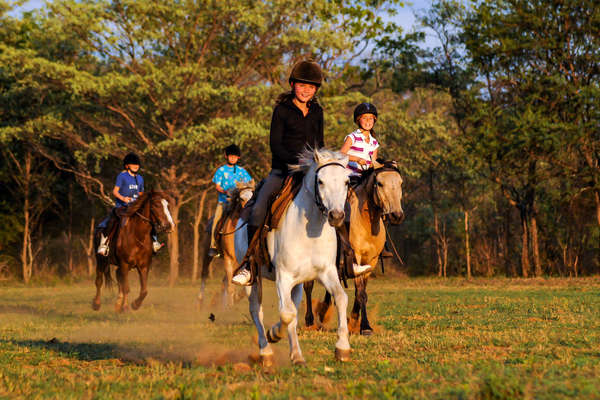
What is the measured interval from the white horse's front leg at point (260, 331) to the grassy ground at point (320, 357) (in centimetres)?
13

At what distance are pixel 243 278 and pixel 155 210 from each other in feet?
26.2

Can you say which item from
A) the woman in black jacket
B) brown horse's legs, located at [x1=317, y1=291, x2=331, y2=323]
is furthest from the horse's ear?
brown horse's legs, located at [x1=317, y1=291, x2=331, y2=323]

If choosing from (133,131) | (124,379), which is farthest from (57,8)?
(124,379)

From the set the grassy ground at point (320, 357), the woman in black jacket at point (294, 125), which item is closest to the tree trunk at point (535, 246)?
the grassy ground at point (320, 357)

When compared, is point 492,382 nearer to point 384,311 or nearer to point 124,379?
point 124,379

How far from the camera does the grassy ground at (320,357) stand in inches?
231

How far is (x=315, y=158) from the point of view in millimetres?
7324

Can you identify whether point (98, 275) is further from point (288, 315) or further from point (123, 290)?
point (288, 315)

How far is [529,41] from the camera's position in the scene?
29.2 metres

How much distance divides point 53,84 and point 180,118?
555 cm

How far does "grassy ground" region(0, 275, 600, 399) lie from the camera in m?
5.86

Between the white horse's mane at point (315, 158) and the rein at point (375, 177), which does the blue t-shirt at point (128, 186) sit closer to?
the rein at point (375, 177)

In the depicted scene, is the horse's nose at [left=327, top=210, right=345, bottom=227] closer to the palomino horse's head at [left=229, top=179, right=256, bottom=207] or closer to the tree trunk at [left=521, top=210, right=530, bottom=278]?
the palomino horse's head at [left=229, top=179, right=256, bottom=207]

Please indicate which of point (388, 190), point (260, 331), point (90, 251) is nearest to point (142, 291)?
point (388, 190)
